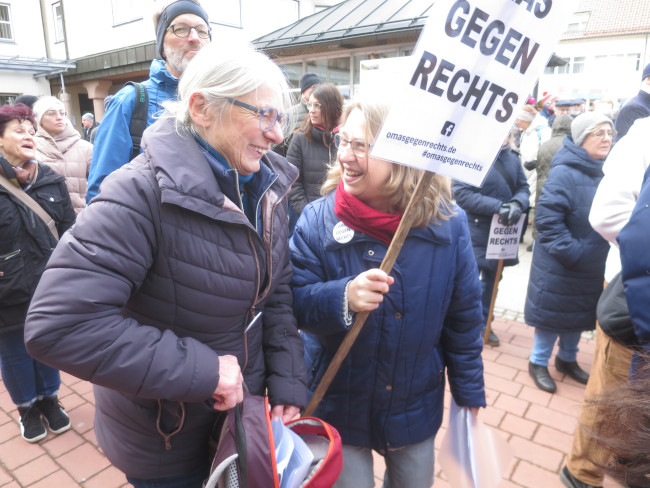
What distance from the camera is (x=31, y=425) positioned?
9.68 feet

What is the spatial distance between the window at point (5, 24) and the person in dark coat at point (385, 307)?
21.3 meters

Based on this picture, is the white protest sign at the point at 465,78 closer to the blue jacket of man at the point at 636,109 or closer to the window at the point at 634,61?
the blue jacket of man at the point at 636,109

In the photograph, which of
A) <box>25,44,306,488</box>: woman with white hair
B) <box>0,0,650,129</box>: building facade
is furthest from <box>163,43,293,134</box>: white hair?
<box>0,0,650,129</box>: building facade

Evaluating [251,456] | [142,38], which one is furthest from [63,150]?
[142,38]

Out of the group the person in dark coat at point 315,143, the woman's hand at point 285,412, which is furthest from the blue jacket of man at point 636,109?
the woman's hand at point 285,412

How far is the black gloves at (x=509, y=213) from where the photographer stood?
377 centimetres

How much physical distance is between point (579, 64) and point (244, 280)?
4507cm

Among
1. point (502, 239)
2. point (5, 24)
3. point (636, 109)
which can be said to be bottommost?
point (502, 239)

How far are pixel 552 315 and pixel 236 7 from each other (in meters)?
13.1

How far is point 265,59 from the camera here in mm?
1422

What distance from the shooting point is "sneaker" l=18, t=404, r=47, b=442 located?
292 cm

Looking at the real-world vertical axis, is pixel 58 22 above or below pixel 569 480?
above

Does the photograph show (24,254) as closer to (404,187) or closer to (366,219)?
(366,219)

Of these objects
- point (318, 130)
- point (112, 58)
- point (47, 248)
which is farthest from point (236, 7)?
point (47, 248)
